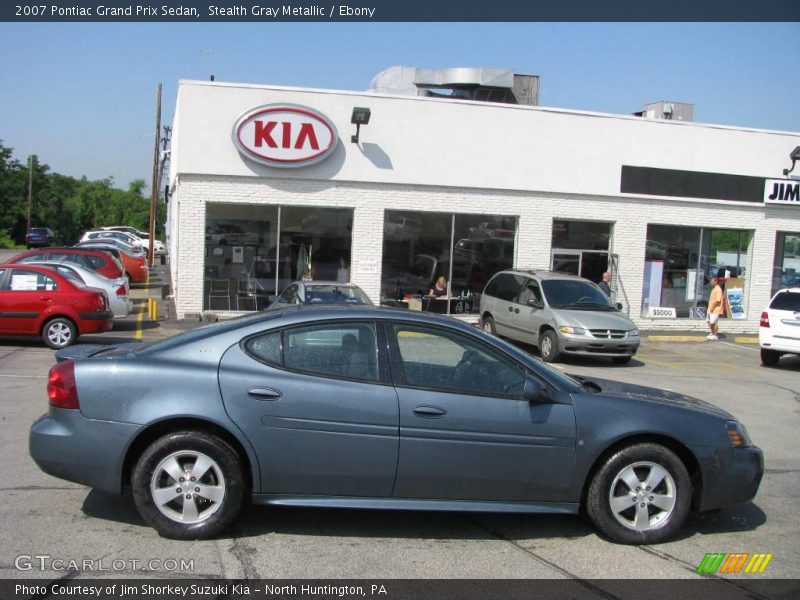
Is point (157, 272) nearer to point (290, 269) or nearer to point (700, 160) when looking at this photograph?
point (290, 269)

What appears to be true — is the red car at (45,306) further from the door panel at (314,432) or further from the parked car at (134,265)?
the parked car at (134,265)

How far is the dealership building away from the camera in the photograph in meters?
17.7

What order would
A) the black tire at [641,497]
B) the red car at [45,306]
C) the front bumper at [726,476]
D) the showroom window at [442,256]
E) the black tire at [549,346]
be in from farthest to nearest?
the showroom window at [442,256] < the black tire at [549,346] < the red car at [45,306] < the front bumper at [726,476] < the black tire at [641,497]

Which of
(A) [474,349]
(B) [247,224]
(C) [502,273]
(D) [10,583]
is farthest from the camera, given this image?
(B) [247,224]

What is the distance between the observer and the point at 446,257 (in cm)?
1928

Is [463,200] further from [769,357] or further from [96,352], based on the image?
[96,352]

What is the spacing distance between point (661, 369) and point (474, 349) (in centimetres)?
1044

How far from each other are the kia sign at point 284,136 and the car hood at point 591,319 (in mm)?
7022

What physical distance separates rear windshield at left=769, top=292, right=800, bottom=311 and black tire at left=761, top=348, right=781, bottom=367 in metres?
1.03

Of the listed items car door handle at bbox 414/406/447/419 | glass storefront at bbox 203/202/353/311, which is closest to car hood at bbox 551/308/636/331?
glass storefront at bbox 203/202/353/311

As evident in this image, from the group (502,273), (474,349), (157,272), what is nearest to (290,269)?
(502,273)

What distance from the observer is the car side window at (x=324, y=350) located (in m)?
4.83

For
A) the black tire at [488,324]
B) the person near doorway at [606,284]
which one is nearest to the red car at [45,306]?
the black tire at [488,324]

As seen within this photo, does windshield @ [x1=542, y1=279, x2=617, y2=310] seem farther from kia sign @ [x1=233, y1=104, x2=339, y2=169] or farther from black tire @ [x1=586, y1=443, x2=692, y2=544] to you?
black tire @ [x1=586, y1=443, x2=692, y2=544]
